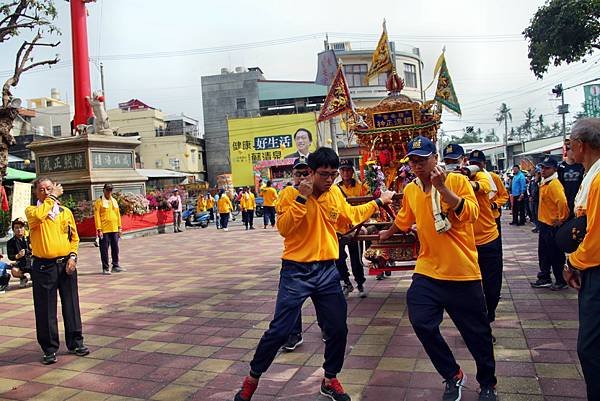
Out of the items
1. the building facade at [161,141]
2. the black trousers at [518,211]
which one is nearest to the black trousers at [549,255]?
the black trousers at [518,211]

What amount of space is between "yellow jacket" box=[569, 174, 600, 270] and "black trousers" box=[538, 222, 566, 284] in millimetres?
3912

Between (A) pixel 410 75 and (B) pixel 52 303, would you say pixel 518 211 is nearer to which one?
(B) pixel 52 303

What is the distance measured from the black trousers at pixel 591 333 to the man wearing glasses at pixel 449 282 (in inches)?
25.0

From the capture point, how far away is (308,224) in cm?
345

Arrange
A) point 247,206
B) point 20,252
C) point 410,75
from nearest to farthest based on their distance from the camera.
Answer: point 20,252 < point 247,206 < point 410,75

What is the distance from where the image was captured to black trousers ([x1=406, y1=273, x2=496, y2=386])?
10.2 ft

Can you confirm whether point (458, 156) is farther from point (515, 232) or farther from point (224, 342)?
point (515, 232)

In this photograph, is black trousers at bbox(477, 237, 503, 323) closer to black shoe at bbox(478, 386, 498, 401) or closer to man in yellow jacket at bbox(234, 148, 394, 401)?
black shoe at bbox(478, 386, 498, 401)

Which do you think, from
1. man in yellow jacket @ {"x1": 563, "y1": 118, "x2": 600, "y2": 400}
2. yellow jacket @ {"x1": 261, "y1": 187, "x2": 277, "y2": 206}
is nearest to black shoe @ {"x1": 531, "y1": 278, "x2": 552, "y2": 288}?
man in yellow jacket @ {"x1": 563, "y1": 118, "x2": 600, "y2": 400}

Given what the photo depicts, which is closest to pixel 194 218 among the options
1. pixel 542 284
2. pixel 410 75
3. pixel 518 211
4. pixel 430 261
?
pixel 518 211

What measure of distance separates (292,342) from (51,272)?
244cm

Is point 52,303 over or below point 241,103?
below

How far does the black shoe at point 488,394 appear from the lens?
10.4 ft

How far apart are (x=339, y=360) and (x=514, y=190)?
40.0 ft
